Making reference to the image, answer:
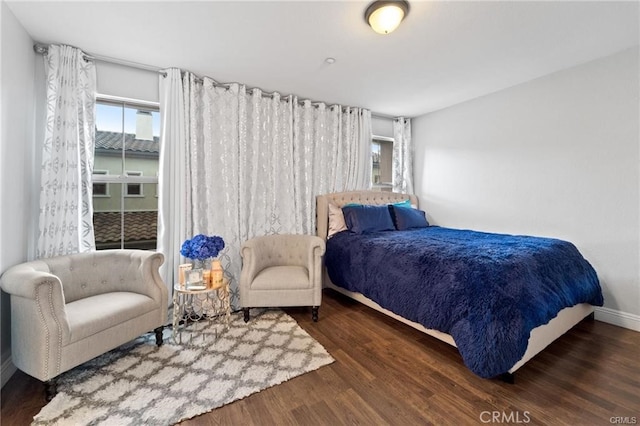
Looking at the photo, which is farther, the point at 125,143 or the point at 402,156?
the point at 402,156

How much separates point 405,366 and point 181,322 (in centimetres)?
210

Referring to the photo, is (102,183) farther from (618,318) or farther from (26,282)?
(618,318)

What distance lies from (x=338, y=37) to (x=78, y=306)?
9.02 feet

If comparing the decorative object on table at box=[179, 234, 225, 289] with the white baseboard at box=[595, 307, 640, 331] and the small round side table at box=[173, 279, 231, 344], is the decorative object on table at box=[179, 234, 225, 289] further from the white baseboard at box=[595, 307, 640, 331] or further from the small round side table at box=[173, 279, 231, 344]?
the white baseboard at box=[595, 307, 640, 331]

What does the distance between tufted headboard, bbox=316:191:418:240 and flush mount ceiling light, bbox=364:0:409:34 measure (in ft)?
6.85

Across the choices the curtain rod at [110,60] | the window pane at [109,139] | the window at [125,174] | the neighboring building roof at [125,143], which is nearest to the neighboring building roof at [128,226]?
the window at [125,174]

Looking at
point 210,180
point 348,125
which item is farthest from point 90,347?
point 348,125

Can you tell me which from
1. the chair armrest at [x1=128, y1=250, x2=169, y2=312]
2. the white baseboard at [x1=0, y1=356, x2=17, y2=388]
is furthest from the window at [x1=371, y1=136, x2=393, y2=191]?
the white baseboard at [x1=0, y1=356, x2=17, y2=388]

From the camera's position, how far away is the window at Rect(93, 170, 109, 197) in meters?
2.57

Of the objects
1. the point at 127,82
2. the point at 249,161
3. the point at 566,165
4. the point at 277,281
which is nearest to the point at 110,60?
the point at 127,82

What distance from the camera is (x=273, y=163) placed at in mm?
3291

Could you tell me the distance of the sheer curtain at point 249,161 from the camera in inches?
110

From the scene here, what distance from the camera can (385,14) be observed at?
1790 millimetres

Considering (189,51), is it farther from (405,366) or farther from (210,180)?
(405,366)
